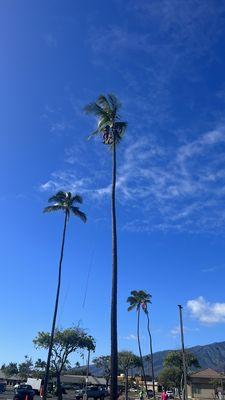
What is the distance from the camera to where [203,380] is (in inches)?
3826

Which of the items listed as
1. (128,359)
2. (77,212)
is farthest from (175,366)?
(77,212)

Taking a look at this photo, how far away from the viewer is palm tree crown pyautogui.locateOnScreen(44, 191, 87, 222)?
162ft

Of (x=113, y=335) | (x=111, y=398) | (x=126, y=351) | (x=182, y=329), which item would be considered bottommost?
(x=111, y=398)

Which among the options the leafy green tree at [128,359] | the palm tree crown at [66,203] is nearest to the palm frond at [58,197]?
the palm tree crown at [66,203]

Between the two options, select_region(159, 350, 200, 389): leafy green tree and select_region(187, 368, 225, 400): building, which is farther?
select_region(159, 350, 200, 389): leafy green tree

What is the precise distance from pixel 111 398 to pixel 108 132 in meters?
16.6

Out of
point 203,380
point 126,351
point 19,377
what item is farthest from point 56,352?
point 19,377

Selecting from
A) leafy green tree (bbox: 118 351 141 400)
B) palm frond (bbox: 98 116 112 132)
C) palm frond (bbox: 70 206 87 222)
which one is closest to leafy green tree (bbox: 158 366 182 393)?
leafy green tree (bbox: 118 351 141 400)

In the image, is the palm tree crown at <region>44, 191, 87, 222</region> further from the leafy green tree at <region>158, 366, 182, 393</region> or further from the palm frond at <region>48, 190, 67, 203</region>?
the leafy green tree at <region>158, 366, 182, 393</region>

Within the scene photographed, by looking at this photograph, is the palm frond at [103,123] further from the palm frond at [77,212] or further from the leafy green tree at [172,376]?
the leafy green tree at [172,376]

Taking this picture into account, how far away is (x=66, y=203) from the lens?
49406 millimetres

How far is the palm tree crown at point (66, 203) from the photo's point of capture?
49406 mm

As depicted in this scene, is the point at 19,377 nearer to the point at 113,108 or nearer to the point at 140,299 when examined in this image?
the point at 140,299

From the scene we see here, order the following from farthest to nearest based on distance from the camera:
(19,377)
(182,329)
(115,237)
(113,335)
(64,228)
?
1. (19,377)
2. (64,228)
3. (182,329)
4. (115,237)
5. (113,335)
